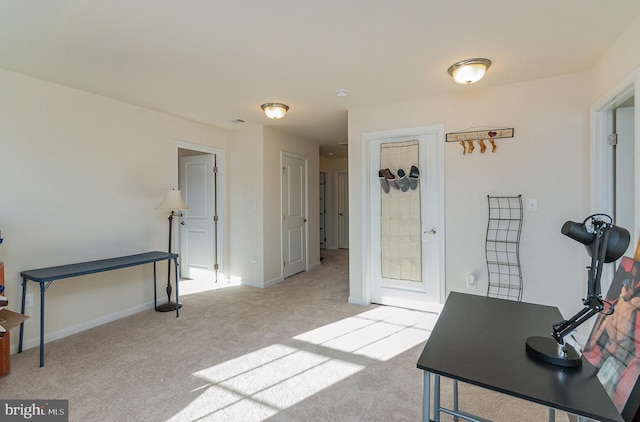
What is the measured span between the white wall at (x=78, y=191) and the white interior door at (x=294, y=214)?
1.80 meters

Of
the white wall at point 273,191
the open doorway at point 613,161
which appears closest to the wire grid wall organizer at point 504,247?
the open doorway at point 613,161

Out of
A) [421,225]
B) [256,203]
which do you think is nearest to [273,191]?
[256,203]

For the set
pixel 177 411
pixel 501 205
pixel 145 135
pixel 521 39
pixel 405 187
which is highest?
pixel 521 39

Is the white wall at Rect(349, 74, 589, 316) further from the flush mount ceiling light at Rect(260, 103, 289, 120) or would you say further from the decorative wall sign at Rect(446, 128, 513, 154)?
the flush mount ceiling light at Rect(260, 103, 289, 120)

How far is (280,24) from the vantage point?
2023mm

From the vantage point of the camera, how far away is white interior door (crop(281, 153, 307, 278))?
5.23 meters

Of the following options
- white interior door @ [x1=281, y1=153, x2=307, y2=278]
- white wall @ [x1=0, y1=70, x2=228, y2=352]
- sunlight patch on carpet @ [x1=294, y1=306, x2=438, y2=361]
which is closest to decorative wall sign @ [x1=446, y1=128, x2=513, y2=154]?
sunlight patch on carpet @ [x1=294, y1=306, x2=438, y2=361]

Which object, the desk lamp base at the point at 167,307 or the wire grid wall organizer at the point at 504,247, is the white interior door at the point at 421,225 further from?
the desk lamp base at the point at 167,307

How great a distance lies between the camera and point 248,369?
7.84 ft

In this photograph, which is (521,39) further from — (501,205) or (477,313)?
(477,313)

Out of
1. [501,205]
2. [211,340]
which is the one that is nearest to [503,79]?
[501,205]

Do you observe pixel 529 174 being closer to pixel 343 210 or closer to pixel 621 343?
pixel 621 343

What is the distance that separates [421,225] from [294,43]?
2301mm

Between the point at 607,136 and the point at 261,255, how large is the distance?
4095 mm
